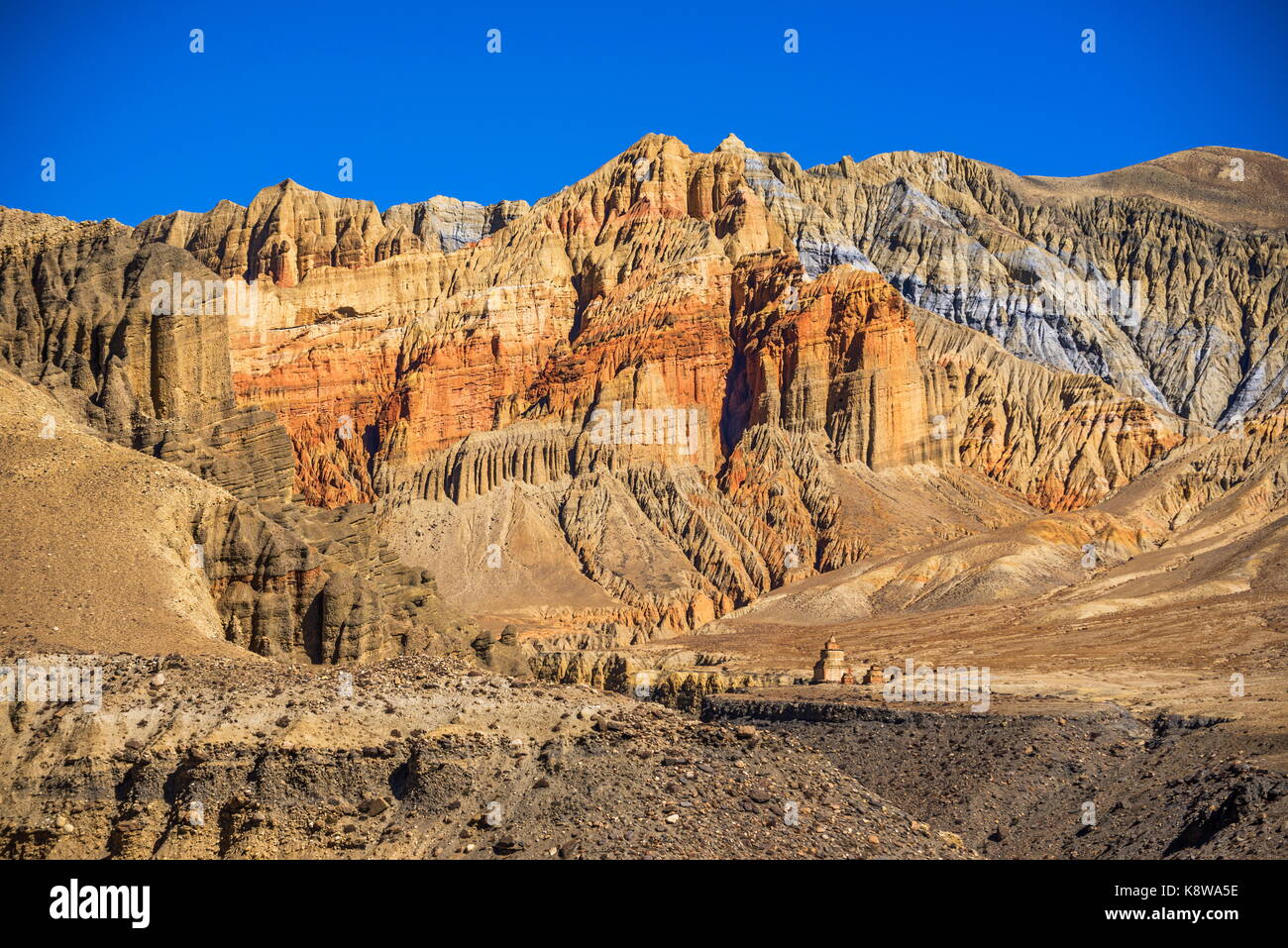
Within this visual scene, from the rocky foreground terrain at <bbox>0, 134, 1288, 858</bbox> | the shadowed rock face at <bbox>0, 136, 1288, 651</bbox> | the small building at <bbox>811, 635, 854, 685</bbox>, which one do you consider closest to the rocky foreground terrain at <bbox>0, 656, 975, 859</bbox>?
the rocky foreground terrain at <bbox>0, 134, 1288, 858</bbox>

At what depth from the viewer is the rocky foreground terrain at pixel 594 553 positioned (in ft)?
124

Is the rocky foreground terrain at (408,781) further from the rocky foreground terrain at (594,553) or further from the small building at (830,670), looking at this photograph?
the small building at (830,670)

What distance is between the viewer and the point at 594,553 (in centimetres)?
15788

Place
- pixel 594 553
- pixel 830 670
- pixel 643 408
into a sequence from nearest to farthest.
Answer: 1. pixel 830 670
2. pixel 594 553
3. pixel 643 408

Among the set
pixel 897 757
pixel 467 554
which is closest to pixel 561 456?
pixel 467 554

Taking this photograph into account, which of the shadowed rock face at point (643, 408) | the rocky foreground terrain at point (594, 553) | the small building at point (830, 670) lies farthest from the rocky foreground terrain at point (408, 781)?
the shadowed rock face at point (643, 408)

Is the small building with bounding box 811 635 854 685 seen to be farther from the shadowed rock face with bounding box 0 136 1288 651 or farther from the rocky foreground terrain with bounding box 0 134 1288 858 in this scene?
the shadowed rock face with bounding box 0 136 1288 651

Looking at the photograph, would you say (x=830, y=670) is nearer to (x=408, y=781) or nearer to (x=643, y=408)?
(x=408, y=781)

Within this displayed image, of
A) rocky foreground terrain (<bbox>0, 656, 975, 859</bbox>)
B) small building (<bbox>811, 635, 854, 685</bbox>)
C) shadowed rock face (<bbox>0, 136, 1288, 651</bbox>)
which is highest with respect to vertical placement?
shadowed rock face (<bbox>0, 136, 1288, 651</bbox>)

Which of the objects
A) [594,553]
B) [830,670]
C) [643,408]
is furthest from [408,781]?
[643,408]

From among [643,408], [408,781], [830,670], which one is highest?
[643,408]

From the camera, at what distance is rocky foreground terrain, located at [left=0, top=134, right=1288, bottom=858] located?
37.9 meters

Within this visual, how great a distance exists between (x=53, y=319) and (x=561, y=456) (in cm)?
9906

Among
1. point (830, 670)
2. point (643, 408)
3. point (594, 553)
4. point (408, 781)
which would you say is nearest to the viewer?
point (408, 781)
